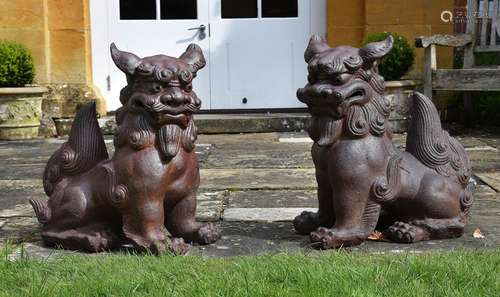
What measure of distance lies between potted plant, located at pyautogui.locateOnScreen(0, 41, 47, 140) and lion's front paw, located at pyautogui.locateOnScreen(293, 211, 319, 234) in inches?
207

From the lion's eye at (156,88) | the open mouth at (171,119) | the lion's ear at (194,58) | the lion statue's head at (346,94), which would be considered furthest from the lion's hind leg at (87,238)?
the lion statue's head at (346,94)

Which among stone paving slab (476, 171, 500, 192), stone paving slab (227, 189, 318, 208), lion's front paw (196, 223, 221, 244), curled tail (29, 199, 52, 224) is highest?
curled tail (29, 199, 52, 224)

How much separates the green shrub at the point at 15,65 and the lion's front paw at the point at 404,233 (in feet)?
18.9

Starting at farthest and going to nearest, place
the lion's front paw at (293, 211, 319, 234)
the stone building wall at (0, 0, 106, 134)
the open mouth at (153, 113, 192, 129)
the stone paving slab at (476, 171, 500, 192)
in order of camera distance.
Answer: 1. the stone building wall at (0, 0, 106, 134)
2. the stone paving slab at (476, 171, 500, 192)
3. the lion's front paw at (293, 211, 319, 234)
4. the open mouth at (153, 113, 192, 129)

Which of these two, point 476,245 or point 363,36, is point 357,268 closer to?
point 476,245

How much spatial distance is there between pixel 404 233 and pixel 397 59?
498 cm

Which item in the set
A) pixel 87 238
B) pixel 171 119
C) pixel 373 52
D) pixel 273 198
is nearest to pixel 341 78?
pixel 373 52

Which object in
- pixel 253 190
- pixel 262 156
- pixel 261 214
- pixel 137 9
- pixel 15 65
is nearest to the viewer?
pixel 261 214

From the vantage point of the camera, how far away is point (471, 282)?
103 inches

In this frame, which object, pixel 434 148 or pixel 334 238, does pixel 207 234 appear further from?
pixel 434 148

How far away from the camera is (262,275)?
107 inches

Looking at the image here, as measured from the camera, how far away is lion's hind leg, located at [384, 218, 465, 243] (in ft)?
11.0

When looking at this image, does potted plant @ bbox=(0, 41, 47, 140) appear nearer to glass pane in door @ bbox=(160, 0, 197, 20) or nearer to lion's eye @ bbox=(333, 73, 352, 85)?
glass pane in door @ bbox=(160, 0, 197, 20)

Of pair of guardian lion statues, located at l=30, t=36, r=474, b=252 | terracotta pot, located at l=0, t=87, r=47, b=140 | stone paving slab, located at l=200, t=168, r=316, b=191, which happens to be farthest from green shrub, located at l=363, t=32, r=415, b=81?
pair of guardian lion statues, located at l=30, t=36, r=474, b=252
